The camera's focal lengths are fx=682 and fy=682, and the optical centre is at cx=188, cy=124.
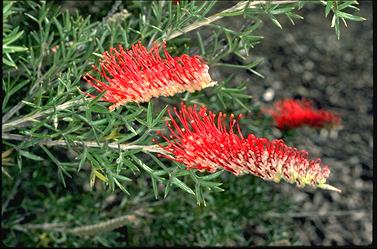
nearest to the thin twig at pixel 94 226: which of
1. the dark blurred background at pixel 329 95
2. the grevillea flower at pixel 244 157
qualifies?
the grevillea flower at pixel 244 157

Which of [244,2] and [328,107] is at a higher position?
[244,2]

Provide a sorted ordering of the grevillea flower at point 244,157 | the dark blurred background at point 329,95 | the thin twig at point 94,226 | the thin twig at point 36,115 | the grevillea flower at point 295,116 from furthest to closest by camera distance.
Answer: the dark blurred background at point 329,95
the grevillea flower at point 295,116
the thin twig at point 94,226
the thin twig at point 36,115
the grevillea flower at point 244,157

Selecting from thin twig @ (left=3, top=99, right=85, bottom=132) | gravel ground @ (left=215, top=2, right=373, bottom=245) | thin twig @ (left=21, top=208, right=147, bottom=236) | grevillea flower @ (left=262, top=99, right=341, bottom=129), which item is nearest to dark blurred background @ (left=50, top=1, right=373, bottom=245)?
gravel ground @ (left=215, top=2, right=373, bottom=245)

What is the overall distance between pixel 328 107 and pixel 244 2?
2.43 m

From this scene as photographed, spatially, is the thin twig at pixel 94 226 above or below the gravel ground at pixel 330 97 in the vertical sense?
above

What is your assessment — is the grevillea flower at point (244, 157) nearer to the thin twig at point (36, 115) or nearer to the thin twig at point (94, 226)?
the thin twig at point (36, 115)

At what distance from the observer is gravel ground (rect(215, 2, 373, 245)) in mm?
3033

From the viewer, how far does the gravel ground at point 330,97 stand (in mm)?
3033

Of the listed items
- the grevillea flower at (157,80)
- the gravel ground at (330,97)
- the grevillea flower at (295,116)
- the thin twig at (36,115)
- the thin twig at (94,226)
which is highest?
the grevillea flower at (157,80)

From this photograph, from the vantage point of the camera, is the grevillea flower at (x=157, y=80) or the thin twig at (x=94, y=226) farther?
the thin twig at (x=94, y=226)

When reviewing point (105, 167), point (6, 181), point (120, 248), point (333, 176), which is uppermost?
point (105, 167)

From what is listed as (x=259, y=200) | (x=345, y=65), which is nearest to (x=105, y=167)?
(x=259, y=200)

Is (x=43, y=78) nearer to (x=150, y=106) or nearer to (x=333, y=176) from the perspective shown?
(x=150, y=106)

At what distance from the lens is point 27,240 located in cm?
195
